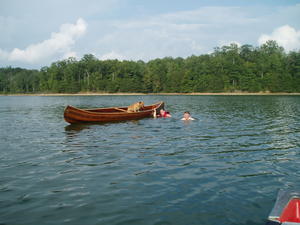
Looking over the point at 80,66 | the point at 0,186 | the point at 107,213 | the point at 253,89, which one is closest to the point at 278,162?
the point at 107,213

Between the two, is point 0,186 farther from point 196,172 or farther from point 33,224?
point 196,172

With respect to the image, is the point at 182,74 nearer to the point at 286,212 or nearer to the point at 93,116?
the point at 93,116

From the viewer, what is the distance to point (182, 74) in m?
122

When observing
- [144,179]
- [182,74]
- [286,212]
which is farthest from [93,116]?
[182,74]

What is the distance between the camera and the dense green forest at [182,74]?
108m

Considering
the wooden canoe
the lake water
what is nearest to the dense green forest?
the wooden canoe

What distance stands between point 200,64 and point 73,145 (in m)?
115

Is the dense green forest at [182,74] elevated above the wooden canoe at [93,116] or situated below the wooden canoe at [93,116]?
above

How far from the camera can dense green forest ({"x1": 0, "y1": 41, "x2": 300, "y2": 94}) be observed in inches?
4257

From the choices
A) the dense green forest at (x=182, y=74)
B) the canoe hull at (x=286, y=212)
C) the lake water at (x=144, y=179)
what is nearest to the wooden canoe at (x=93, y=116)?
the lake water at (x=144, y=179)

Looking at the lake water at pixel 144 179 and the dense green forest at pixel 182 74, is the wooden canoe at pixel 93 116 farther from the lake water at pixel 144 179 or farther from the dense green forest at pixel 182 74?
the dense green forest at pixel 182 74

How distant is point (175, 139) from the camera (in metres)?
13.8

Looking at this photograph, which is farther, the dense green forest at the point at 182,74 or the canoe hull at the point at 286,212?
the dense green forest at the point at 182,74

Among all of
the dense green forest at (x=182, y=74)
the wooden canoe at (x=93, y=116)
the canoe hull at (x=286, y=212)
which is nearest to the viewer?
the canoe hull at (x=286, y=212)
